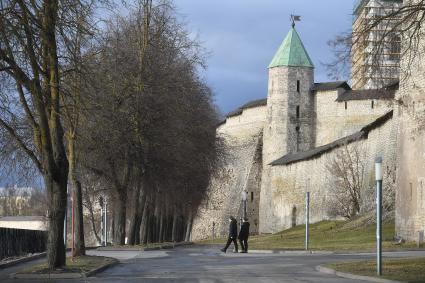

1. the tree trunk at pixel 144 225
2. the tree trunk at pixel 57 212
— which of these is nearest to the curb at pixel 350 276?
the tree trunk at pixel 57 212

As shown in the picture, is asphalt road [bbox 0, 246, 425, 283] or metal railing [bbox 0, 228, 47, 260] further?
metal railing [bbox 0, 228, 47, 260]

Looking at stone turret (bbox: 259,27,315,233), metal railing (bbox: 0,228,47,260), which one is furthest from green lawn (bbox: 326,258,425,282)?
stone turret (bbox: 259,27,315,233)

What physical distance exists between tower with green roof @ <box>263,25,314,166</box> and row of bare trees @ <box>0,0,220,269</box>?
32.2 m

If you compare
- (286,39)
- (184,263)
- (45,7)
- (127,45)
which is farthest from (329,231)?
(286,39)

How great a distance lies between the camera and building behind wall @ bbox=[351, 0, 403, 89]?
19828 mm

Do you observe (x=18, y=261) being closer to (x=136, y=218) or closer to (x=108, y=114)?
(x=108, y=114)

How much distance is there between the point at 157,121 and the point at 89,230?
4848cm

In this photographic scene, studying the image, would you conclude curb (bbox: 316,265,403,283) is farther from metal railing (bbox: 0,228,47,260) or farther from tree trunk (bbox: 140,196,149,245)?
tree trunk (bbox: 140,196,149,245)

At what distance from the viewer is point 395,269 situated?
20766 millimetres

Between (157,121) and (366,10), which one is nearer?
(366,10)

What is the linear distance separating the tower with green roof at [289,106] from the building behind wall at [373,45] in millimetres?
63632

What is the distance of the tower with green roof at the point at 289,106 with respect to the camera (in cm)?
8631

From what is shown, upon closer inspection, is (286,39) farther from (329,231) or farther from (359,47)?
(359,47)

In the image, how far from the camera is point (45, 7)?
18.0 metres
